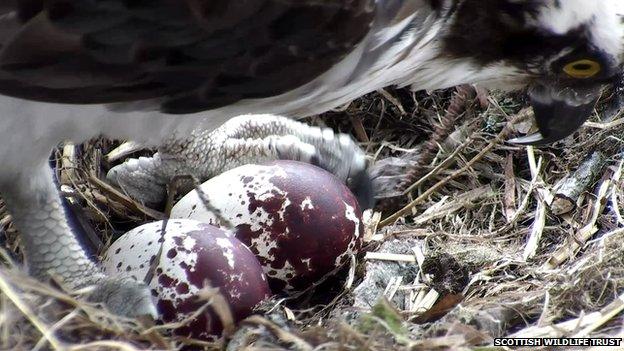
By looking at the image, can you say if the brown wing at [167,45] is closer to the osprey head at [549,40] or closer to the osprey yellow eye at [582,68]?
the osprey head at [549,40]

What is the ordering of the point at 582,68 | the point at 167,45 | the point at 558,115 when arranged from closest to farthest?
the point at 167,45 < the point at 582,68 < the point at 558,115

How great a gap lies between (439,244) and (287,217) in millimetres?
519

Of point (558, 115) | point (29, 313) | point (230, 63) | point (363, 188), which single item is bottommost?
point (363, 188)

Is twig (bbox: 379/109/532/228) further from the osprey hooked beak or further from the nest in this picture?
the osprey hooked beak

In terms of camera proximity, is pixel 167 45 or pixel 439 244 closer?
pixel 167 45

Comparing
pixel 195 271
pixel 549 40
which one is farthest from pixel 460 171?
pixel 195 271

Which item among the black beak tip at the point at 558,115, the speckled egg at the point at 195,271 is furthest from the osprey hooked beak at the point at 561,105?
the speckled egg at the point at 195,271

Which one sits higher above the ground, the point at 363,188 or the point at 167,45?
the point at 167,45

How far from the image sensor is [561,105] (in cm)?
213

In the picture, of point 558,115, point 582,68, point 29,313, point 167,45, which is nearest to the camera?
point 29,313

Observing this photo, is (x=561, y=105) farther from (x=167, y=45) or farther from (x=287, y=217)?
(x=167, y=45)

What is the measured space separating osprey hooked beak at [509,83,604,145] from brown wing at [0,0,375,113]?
52 centimetres

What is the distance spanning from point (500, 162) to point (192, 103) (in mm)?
1182

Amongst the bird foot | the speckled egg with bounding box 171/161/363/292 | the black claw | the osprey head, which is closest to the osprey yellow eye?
the osprey head
